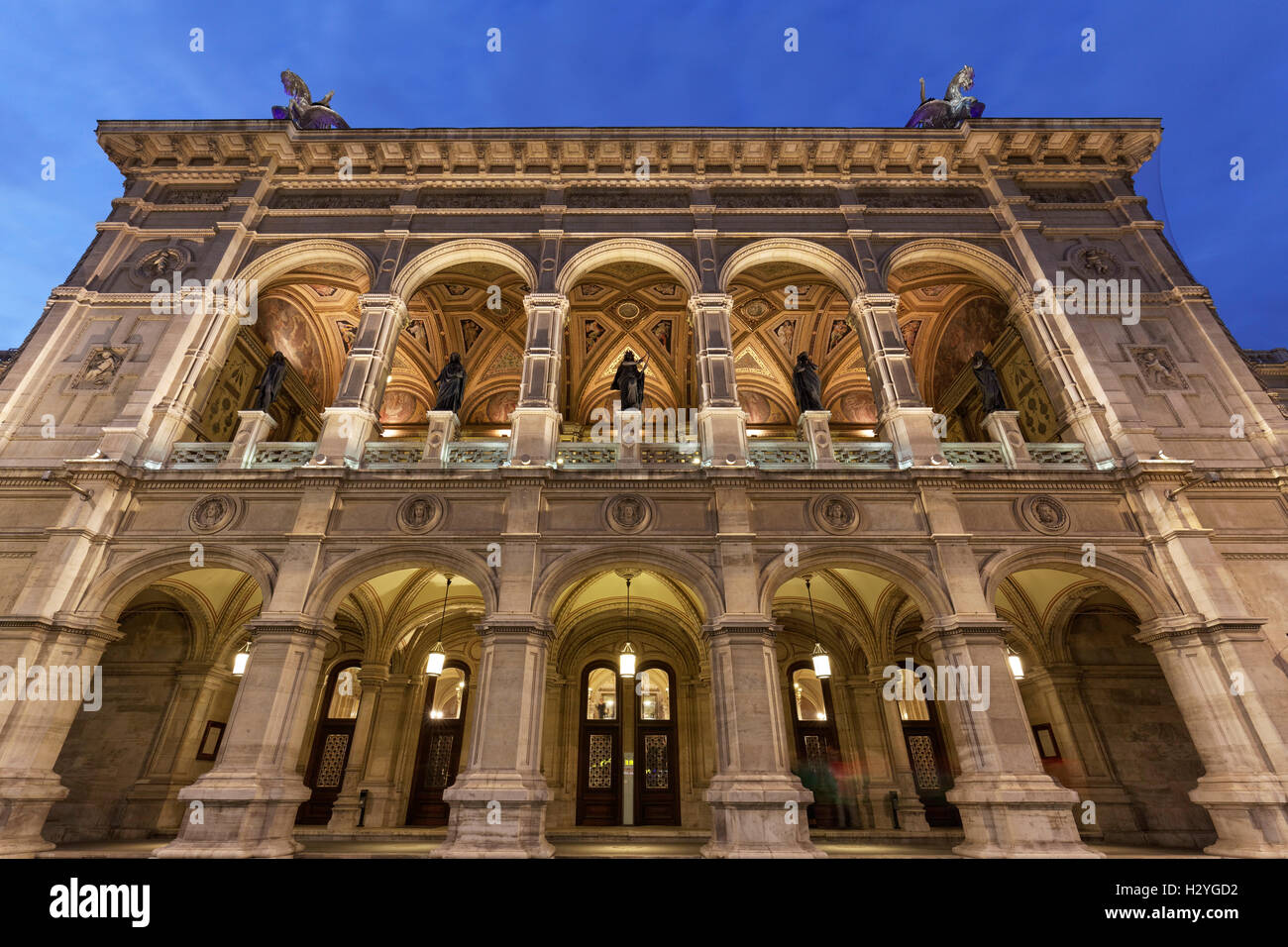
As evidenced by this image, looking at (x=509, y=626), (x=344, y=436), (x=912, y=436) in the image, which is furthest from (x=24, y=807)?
(x=912, y=436)

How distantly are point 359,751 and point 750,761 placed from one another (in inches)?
392

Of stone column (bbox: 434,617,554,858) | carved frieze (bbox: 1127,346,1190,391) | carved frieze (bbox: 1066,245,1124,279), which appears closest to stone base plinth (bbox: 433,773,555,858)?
stone column (bbox: 434,617,554,858)

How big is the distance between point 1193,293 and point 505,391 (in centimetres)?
1778

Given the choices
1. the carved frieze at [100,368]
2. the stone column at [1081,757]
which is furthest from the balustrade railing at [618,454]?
the stone column at [1081,757]

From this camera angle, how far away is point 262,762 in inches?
347

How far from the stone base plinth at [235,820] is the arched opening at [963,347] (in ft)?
51.6

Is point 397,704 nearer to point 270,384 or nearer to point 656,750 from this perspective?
point 656,750

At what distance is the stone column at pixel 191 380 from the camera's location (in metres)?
11.2

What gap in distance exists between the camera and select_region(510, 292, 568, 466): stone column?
1138 cm

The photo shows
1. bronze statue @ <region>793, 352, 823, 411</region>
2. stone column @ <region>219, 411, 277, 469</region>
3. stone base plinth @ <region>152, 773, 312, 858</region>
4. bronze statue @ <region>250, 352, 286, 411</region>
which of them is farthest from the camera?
bronze statue @ <region>250, 352, 286, 411</region>

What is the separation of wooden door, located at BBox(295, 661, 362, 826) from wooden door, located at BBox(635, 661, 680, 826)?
23.0ft

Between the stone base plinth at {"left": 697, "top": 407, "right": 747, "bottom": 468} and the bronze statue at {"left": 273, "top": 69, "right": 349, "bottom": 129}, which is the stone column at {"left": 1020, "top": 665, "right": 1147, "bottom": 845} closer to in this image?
the stone base plinth at {"left": 697, "top": 407, "right": 747, "bottom": 468}

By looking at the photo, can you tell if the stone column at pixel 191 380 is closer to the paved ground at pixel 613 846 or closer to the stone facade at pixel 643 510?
the stone facade at pixel 643 510
